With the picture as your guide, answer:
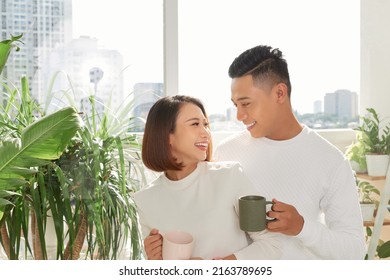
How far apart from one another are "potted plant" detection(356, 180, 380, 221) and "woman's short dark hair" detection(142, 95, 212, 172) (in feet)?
1.64

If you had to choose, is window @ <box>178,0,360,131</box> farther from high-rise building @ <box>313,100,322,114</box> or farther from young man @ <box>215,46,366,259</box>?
young man @ <box>215,46,366,259</box>

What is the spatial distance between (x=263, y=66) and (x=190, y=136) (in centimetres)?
27

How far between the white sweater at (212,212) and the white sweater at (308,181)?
10cm

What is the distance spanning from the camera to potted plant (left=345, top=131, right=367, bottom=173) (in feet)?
5.23

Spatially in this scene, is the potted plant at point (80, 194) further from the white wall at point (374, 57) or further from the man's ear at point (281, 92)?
the white wall at point (374, 57)

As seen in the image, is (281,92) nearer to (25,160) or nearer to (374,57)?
(374,57)

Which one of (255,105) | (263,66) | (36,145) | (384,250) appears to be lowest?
(384,250)

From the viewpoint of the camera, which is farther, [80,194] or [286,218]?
[80,194]

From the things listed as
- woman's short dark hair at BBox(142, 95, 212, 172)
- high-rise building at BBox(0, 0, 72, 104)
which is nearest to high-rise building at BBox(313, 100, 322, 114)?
woman's short dark hair at BBox(142, 95, 212, 172)

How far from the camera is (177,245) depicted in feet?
4.51

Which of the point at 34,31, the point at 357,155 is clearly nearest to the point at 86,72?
the point at 34,31

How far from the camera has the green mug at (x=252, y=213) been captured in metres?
1.33

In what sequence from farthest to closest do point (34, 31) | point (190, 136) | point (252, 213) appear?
1. point (34, 31)
2. point (190, 136)
3. point (252, 213)

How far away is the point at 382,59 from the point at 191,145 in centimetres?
67
